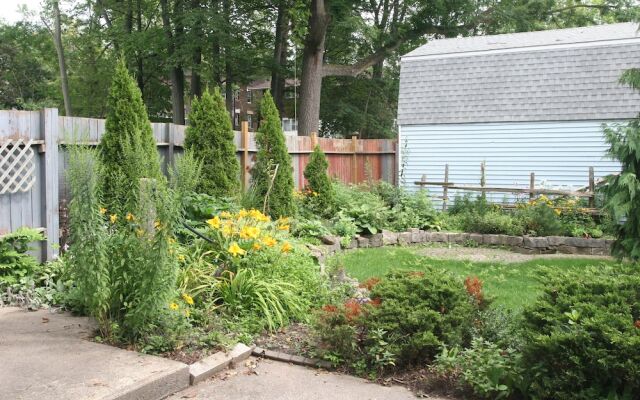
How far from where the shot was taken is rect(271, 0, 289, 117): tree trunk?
23.8 metres

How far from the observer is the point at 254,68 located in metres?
24.3

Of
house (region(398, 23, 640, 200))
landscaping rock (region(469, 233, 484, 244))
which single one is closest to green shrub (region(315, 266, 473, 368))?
landscaping rock (region(469, 233, 484, 244))

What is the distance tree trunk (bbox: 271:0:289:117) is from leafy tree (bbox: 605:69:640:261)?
648 inches

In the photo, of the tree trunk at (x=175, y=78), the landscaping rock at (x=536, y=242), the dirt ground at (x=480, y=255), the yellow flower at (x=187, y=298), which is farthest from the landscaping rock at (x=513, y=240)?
the tree trunk at (x=175, y=78)

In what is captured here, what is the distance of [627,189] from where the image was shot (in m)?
7.19

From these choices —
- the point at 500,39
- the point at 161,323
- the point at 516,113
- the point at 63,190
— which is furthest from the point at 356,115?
the point at 161,323

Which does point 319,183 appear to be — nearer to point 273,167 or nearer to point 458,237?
point 273,167

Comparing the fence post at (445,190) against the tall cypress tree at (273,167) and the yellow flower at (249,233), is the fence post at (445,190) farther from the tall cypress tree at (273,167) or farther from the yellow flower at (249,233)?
the yellow flower at (249,233)

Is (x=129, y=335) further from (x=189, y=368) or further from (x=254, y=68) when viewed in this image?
(x=254, y=68)

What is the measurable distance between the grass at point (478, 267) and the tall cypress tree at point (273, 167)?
145 centimetres

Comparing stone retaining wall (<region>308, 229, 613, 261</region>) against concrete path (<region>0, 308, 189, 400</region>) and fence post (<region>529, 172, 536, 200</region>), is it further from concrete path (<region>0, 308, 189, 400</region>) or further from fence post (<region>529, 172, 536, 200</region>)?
concrete path (<region>0, 308, 189, 400</region>)

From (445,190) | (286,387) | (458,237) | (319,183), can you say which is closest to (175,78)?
(445,190)

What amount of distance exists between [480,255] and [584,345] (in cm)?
697

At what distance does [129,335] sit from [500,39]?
16217 mm
